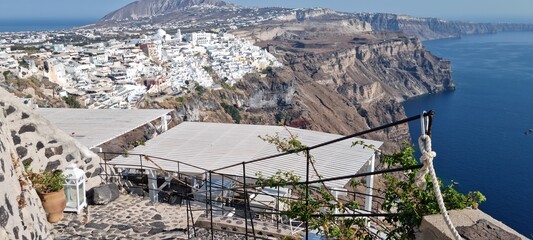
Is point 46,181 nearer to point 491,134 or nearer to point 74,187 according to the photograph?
point 74,187

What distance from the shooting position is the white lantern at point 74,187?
7023mm

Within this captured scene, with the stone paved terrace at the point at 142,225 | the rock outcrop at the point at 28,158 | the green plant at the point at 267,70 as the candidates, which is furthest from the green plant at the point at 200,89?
the stone paved terrace at the point at 142,225

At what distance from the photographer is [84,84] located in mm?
53438

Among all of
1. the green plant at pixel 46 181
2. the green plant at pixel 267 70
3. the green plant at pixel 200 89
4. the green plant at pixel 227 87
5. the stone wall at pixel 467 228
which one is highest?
the stone wall at pixel 467 228

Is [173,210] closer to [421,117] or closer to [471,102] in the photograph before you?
[421,117]

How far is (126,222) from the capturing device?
273 inches

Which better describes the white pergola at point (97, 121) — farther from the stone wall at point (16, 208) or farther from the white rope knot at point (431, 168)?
the white rope knot at point (431, 168)

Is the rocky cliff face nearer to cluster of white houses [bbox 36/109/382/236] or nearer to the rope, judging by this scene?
cluster of white houses [bbox 36/109/382/236]

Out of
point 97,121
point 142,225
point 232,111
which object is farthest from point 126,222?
point 232,111

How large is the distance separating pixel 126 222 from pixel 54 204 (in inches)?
40.9

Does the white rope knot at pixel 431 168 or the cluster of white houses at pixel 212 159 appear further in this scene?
the cluster of white houses at pixel 212 159

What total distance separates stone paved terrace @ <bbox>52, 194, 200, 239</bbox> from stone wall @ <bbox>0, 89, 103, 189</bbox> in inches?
29.9

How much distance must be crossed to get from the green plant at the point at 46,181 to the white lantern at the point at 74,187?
174mm

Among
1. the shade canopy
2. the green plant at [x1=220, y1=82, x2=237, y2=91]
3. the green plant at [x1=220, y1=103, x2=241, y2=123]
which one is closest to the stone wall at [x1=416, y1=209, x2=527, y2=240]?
the shade canopy
